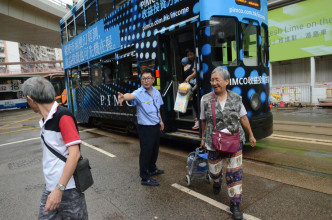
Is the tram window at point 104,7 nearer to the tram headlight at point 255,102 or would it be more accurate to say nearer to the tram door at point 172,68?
the tram door at point 172,68

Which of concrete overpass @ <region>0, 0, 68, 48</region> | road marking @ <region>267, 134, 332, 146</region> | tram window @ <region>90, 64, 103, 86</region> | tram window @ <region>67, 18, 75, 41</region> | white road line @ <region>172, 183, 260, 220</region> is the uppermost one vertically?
concrete overpass @ <region>0, 0, 68, 48</region>

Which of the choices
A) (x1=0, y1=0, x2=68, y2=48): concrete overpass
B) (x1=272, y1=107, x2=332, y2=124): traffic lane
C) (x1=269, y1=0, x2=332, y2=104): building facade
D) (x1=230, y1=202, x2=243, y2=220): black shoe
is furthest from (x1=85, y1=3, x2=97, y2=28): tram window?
(x1=0, y1=0, x2=68, y2=48): concrete overpass

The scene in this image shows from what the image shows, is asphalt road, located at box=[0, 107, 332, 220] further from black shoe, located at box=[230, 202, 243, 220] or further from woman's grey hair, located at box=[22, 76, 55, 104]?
woman's grey hair, located at box=[22, 76, 55, 104]

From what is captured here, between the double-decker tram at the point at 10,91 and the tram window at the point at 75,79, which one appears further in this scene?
the double-decker tram at the point at 10,91

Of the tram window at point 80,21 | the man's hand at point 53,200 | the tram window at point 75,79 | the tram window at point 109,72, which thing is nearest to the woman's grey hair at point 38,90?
the man's hand at point 53,200

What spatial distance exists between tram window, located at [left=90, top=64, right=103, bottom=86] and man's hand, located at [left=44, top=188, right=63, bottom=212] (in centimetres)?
648

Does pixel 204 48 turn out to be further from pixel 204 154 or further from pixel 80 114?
pixel 80 114

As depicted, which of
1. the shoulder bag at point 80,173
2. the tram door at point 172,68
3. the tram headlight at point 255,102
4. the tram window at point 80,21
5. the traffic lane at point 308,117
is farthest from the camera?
the traffic lane at point 308,117

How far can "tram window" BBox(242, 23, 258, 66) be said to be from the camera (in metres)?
4.80

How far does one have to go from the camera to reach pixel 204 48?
14.6 feet

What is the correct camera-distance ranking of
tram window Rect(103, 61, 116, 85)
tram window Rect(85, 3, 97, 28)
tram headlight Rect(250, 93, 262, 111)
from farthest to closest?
tram window Rect(85, 3, 97, 28)
tram window Rect(103, 61, 116, 85)
tram headlight Rect(250, 93, 262, 111)

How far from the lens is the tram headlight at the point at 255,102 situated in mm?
4766

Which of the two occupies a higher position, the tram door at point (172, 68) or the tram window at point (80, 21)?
the tram window at point (80, 21)

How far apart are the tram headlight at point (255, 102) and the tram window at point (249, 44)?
0.66 m
